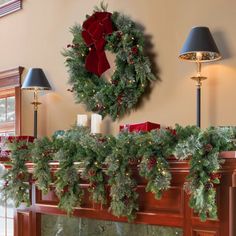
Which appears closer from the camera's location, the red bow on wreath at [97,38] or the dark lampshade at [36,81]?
the red bow on wreath at [97,38]

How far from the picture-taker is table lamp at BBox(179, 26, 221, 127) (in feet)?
10.0

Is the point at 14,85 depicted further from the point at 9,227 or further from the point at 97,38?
the point at 9,227

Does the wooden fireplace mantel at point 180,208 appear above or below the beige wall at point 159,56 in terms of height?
below

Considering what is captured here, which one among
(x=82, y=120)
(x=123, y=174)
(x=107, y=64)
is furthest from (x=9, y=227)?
(x=123, y=174)

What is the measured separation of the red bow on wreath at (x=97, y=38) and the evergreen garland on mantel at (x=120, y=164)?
542mm

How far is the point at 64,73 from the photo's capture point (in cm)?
435

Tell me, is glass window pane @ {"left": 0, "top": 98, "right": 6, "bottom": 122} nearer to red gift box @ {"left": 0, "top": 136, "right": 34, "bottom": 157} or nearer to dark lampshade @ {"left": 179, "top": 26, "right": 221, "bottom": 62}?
red gift box @ {"left": 0, "top": 136, "right": 34, "bottom": 157}

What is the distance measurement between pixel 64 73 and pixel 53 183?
1.22 metres

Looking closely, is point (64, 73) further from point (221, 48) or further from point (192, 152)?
point (192, 152)

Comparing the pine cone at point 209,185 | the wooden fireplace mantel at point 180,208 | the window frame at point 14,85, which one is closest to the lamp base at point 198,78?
the wooden fireplace mantel at point 180,208

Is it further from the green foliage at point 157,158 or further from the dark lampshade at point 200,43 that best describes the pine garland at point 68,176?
the dark lampshade at point 200,43

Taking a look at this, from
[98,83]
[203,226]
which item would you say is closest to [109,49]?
[98,83]

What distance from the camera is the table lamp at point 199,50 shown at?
3057 mm

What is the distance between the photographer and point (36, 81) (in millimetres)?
4254
